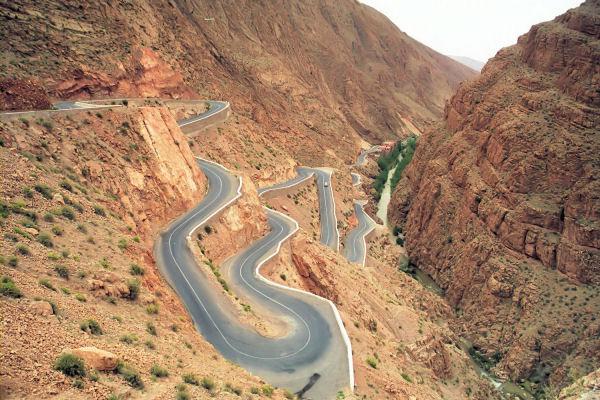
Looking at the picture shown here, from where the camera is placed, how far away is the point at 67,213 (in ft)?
55.2

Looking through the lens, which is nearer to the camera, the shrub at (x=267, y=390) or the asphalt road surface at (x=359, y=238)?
the shrub at (x=267, y=390)

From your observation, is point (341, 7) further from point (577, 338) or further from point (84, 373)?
point (84, 373)

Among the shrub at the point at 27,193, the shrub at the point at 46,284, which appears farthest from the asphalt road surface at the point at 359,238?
the shrub at the point at 46,284

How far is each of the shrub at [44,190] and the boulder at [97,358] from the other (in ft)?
27.8

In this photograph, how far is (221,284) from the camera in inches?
852

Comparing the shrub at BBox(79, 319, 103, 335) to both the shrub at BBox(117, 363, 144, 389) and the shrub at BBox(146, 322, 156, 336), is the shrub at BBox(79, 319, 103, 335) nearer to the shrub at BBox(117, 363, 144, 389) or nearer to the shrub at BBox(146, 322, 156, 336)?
the shrub at BBox(117, 363, 144, 389)

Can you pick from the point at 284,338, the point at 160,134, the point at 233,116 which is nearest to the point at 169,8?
the point at 233,116

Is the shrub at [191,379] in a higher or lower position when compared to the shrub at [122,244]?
lower

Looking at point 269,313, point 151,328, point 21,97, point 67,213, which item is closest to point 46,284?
point 151,328

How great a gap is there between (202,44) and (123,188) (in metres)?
43.4

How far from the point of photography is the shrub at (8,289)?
1098 cm

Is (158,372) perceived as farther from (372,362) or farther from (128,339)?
(372,362)

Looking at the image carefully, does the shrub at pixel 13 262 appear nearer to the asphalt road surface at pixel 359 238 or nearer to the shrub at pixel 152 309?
the shrub at pixel 152 309

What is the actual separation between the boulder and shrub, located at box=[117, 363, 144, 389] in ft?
0.55
